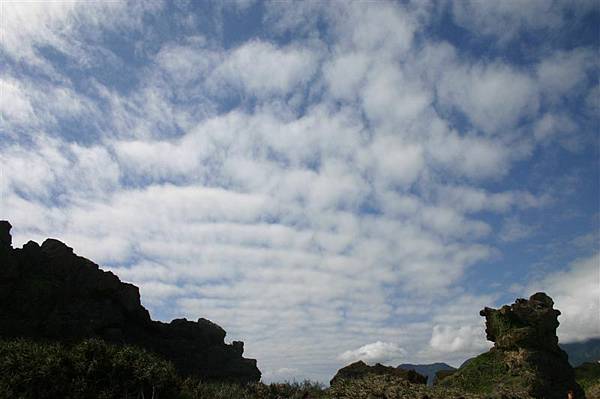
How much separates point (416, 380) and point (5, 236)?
44.5 meters

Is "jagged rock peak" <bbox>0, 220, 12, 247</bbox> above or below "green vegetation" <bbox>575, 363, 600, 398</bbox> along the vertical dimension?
above

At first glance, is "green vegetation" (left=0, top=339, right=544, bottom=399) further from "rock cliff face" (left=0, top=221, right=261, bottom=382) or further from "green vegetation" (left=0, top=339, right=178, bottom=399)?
"rock cliff face" (left=0, top=221, right=261, bottom=382)

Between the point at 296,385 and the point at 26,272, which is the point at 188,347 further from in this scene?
the point at 296,385

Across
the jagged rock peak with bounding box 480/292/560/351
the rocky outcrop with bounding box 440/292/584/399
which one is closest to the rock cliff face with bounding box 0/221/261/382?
the rocky outcrop with bounding box 440/292/584/399

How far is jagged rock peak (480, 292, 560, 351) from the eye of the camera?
38688mm

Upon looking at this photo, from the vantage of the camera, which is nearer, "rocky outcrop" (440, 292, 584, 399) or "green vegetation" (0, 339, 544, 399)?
"green vegetation" (0, 339, 544, 399)

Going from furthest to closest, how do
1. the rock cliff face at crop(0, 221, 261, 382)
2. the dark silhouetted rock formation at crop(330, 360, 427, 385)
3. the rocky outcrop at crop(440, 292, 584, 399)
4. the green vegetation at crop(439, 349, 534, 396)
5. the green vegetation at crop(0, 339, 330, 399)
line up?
the rock cliff face at crop(0, 221, 261, 382) < the dark silhouetted rock formation at crop(330, 360, 427, 385) < the rocky outcrop at crop(440, 292, 584, 399) < the green vegetation at crop(439, 349, 534, 396) < the green vegetation at crop(0, 339, 330, 399)

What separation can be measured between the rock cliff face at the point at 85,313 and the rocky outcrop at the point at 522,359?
30.5 metres

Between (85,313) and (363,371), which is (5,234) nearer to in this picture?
(85,313)

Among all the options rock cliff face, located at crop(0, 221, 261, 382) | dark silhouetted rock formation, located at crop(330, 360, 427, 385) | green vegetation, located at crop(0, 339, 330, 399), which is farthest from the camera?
rock cliff face, located at crop(0, 221, 261, 382)

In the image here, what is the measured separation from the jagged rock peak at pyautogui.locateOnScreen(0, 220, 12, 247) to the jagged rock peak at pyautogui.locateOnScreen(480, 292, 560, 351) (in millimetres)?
49921

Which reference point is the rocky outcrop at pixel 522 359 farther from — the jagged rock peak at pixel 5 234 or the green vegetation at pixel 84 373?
the jagged rock peak at pixel 5 234

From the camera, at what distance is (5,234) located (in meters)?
48.9

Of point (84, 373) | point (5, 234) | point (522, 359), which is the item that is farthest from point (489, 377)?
point (5, 234)
